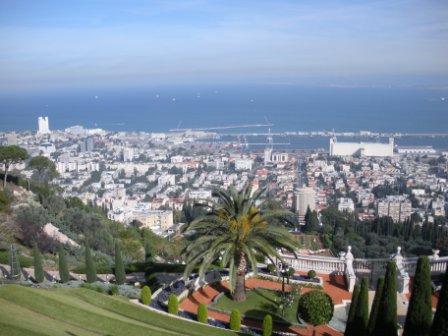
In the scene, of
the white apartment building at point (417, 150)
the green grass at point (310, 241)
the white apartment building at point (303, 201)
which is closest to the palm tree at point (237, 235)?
the green grass at point (310, 241)

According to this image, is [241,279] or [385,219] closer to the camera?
[241,279]

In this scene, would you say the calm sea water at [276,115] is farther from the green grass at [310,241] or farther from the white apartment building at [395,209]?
the green grass at [310,241]

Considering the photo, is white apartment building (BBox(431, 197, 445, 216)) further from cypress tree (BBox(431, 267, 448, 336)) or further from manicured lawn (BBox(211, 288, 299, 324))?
cypress tree (BBox(431, 267, 448, 336))

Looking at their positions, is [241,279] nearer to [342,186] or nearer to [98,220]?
[98,220]

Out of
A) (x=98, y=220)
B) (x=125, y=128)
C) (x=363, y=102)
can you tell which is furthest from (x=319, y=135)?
(x=98, y=220)

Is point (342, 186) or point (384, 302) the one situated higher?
point (384, 302)
